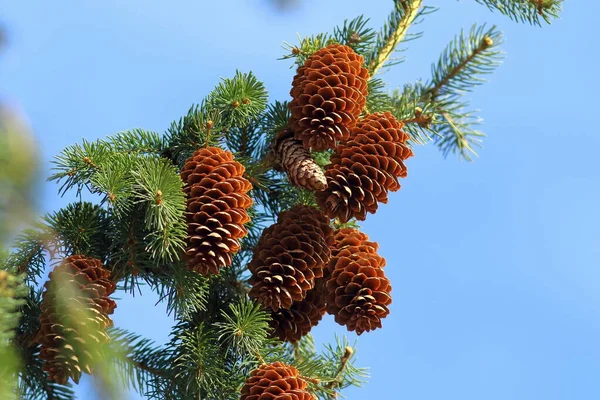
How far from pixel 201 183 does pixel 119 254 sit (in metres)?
0.25

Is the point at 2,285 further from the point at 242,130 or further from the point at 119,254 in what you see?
the point at 242,130

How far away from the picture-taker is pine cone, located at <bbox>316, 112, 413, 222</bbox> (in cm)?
197

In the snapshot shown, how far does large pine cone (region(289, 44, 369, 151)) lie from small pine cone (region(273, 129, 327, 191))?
0.09 ft

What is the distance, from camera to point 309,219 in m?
2.00

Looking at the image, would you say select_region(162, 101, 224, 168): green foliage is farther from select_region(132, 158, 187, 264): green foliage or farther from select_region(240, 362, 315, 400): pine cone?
select_region(240, 362, 315, 400): pine cone

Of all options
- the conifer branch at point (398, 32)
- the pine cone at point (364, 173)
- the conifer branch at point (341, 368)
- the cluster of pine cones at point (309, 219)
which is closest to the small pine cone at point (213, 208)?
the cluster of pine cones at point (309, 219)

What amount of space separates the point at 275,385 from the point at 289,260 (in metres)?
0.30

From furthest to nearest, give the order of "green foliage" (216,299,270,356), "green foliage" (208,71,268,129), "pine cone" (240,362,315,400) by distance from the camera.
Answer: "green foliage" (208,71,268,129) < "green foliage" (216,299,270,356) < "pine cone" (240,362,315,400)

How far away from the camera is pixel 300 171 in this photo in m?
1.97

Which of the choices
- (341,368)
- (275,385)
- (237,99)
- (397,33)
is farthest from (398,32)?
(275,385)

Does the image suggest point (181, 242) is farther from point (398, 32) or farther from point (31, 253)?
point (398, 32)

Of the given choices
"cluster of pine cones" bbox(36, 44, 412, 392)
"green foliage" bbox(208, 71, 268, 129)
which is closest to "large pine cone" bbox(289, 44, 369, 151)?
"cluster of pine cones" bbox(36, 44, 412, 392)

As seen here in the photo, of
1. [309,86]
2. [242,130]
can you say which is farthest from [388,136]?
[242,130]

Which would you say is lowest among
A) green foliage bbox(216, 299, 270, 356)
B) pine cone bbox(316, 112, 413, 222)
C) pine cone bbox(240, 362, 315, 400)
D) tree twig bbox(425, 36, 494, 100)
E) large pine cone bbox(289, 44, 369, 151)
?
pine cone bbox(240, 362, 315, 400)
